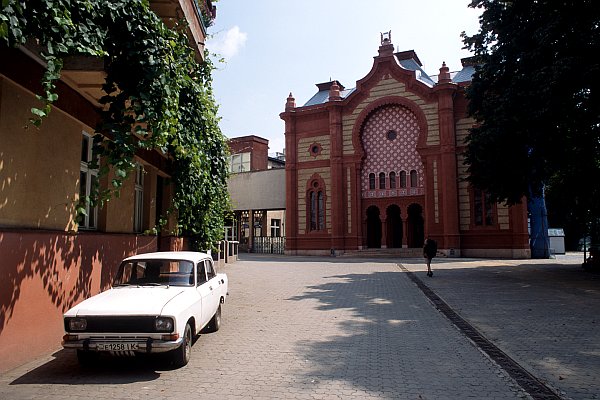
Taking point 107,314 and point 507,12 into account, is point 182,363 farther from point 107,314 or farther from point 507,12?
point 507,12

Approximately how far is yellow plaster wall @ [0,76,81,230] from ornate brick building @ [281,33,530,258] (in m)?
27.0

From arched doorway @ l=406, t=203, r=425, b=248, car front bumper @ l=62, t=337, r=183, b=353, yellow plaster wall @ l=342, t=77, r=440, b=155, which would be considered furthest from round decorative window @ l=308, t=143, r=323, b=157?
car front bumper @ l=62, t=337, r=183, b=353

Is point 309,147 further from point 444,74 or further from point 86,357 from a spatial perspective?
point 86,357

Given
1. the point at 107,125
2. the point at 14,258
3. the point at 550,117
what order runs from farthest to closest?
1. the point at 550,117
2. the point at 107,125
3. the point at 14,258

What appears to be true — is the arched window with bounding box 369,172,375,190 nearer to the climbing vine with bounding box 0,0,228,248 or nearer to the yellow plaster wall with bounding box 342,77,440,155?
the yellow plaster wall with bounding box 342,77,440,155

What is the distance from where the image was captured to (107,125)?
666 cm

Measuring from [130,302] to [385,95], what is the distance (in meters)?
31.5

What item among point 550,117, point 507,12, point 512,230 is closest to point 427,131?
point 512,230

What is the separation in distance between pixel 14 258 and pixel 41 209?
1466mm

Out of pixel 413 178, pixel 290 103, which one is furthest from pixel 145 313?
pixel 290 103

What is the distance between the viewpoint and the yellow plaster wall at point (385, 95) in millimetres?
32469

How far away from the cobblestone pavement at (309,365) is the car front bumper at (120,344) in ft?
1.23

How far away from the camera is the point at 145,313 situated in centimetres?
541

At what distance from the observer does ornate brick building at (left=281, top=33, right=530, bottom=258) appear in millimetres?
30828
